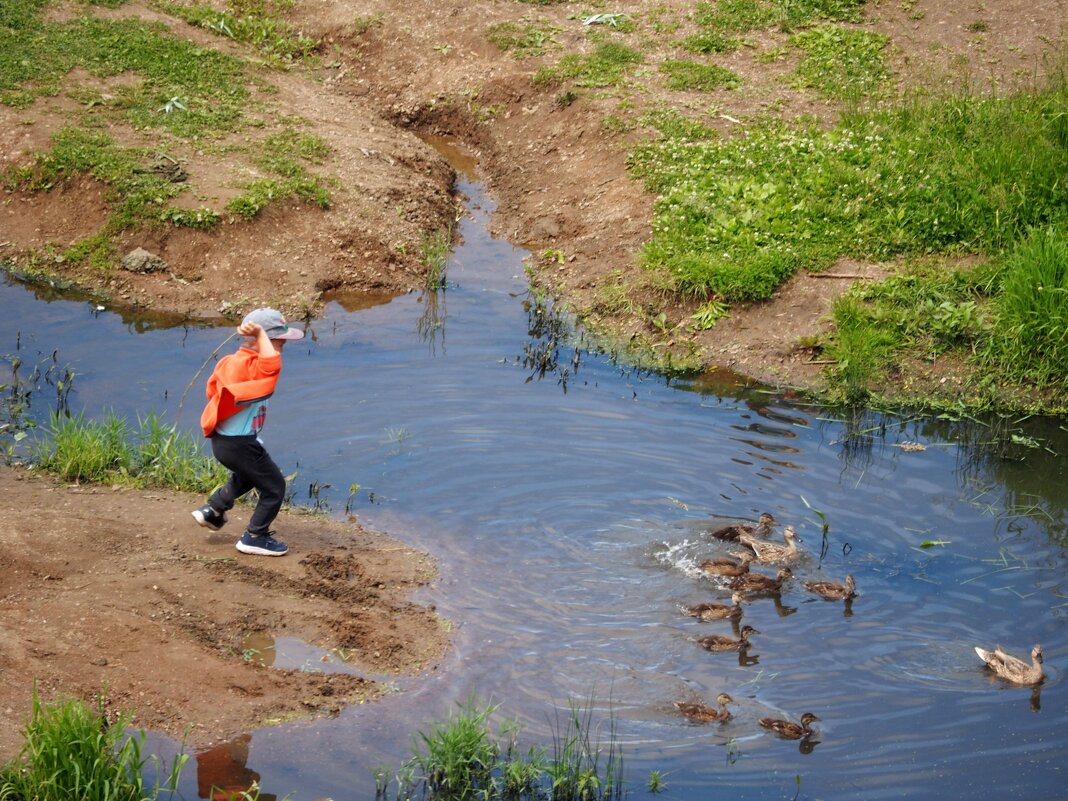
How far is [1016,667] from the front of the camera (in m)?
8.07

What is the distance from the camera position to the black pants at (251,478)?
8.91m

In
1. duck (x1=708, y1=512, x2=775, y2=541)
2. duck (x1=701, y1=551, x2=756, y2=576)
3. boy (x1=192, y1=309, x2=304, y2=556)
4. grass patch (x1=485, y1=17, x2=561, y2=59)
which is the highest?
grass patch (x1=485, y1=17, x2=561, y2=59)

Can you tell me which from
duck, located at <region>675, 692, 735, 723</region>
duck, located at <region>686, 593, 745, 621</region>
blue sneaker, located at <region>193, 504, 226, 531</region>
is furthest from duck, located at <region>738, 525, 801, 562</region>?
blue sneaker, located at <region>193, 504, 226, 531</region>

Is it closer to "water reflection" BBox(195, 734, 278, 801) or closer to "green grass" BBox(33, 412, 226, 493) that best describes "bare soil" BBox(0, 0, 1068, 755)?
"water reflection" BBox(195, 734, 278, 801)

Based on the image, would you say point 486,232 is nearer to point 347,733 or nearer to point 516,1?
point 516,1

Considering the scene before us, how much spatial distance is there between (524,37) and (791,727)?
14701 millimetres

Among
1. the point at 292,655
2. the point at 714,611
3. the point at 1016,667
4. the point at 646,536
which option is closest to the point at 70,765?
the point at 292,655

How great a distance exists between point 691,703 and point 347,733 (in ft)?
7.27

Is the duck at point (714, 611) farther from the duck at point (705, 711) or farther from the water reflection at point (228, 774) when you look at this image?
the water reflection at point (228, 774)

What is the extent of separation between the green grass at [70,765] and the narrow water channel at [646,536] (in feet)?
1.90

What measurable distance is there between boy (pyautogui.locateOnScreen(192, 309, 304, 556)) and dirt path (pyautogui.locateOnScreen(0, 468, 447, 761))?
266mm

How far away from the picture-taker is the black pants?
891 cm

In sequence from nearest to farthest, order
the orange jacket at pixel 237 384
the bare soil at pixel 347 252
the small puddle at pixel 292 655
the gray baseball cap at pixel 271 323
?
the bare soil at pixel 347 252
the small puddle at pixel 292 655
the orange jacket at pixel 237 384
the gray baseball cap at pixel 271 323

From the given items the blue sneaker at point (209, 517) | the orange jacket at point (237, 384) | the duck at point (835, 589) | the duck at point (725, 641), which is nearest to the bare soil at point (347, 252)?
the blue sneaker at point (209, 517)
